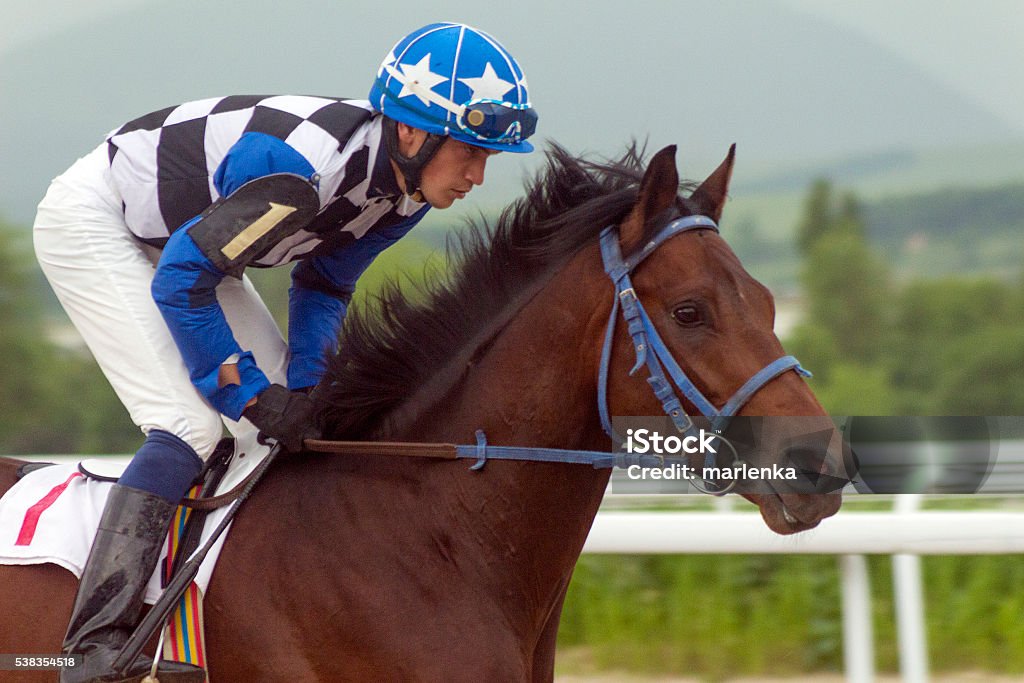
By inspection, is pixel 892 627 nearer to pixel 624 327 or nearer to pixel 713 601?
pixel 713 601

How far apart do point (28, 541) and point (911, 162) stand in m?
48.9

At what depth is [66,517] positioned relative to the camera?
2.50 meters

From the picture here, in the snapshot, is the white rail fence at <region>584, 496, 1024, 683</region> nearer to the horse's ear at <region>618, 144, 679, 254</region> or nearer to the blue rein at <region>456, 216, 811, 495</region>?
the blue rein at <region>456, 216, 811, 495</region>

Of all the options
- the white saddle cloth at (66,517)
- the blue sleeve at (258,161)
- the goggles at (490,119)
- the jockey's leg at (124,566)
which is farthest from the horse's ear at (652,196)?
the jockey's leg at (124,566)

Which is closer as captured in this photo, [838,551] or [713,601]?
[838,551]

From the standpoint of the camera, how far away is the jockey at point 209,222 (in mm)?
2363

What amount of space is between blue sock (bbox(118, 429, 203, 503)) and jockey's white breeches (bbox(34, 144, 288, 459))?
1.0 inches

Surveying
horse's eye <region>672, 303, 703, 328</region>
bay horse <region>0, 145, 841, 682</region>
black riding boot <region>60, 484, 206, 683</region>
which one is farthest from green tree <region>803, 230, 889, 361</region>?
black riding boot <region>60, 484, 206, 683</region>

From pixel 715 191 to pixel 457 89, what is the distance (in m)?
0.60

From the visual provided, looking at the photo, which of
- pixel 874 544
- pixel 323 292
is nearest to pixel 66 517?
pixel 323 292

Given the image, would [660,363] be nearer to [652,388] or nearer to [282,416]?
[652,388]

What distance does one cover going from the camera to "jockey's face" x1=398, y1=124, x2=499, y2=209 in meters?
2.54

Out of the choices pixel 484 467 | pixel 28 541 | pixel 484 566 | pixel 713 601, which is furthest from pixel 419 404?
pixel 713 601

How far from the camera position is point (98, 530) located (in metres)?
2.39
